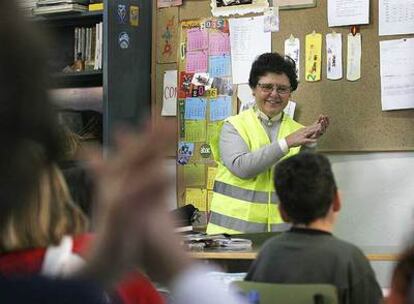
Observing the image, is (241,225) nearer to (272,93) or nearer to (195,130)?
(272,93)

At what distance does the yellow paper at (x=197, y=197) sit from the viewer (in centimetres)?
414

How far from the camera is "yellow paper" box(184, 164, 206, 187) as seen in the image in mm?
4148

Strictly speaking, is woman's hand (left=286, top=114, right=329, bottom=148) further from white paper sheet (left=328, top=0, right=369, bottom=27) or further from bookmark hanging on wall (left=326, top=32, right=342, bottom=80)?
white paper sheet (left=328, top=0, right=369, bottom=27)

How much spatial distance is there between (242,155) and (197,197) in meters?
0.84

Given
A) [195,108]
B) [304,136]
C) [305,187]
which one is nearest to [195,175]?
[195,108]

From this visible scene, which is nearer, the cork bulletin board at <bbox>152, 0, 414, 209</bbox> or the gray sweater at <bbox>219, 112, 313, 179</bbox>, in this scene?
the gray sweater at <bbox>219, 112, 313, 179</bbox>

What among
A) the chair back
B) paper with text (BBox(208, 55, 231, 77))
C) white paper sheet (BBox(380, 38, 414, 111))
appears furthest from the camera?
paper with text (BBox(208, 55, 231, 77))

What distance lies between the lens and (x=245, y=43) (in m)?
4.07

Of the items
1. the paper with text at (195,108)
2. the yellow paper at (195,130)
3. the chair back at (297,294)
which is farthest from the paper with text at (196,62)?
the chair back at (297,294)

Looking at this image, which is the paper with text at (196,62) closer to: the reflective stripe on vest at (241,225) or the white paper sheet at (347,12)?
the white paper sheet at (347,12)

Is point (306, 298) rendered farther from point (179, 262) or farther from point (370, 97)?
point (370, 97)

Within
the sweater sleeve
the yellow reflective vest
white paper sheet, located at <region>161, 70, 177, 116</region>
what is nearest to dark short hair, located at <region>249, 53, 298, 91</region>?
the yellow reflective vest

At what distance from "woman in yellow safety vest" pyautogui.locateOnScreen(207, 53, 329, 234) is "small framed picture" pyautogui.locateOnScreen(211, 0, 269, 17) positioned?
54cm

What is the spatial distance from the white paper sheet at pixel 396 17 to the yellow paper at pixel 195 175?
122 centimetres
